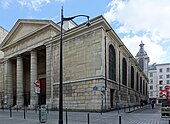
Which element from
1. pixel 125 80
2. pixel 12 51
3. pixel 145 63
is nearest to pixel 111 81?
pixel 125 80

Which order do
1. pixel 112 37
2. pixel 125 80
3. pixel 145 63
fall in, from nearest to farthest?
pixel 112 37 < pixel 125 80 < pixel 145 63

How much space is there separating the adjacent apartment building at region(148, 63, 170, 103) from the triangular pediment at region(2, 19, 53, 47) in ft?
236

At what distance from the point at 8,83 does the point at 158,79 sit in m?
73.1

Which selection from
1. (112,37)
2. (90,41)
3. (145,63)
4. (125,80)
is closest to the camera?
(90,41)

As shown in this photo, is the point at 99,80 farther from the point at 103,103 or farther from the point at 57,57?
the point at 57,57

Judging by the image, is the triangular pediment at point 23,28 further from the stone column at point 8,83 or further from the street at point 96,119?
the street at point 96,119

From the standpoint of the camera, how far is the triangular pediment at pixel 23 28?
40.8 m

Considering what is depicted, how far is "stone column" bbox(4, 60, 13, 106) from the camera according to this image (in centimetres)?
4928

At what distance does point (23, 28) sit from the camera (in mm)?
45375

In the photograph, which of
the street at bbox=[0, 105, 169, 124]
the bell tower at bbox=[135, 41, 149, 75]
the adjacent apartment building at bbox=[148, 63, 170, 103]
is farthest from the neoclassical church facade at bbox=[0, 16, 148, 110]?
the adjacent apartment building at bbox=[148, 63, 170, 103]

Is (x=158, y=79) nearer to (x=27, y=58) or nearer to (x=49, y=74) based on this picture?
(x=27, y=58)

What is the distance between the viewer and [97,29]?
103 feet

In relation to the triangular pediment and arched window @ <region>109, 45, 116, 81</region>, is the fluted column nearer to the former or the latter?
the triangular pediment

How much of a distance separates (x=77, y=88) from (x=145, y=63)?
70536 mm
